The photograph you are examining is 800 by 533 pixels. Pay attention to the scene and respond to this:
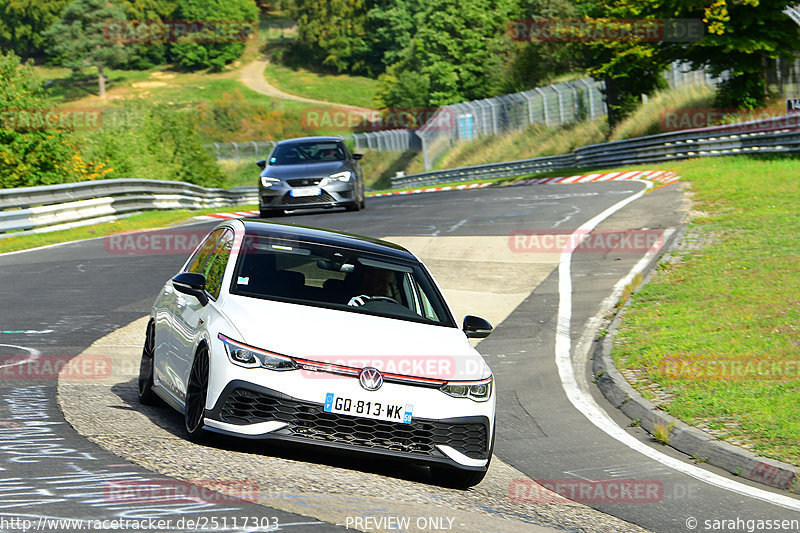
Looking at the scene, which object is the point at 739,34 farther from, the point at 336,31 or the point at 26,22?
the point at 26,22

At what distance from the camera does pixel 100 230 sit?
2516 centimetres

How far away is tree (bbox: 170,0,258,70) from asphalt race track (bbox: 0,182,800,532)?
132 meters

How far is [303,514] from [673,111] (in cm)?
3952

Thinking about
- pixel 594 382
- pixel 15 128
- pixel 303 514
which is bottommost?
pixel 594 382

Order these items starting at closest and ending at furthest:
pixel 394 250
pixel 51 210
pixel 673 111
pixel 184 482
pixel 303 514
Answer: pixel 303 514
pixel 184 482
pixel 394 250
pixel 51 210
pixel 673 111

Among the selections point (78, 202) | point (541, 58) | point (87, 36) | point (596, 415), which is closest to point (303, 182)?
point (78, 202)

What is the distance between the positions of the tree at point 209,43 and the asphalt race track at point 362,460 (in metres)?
132

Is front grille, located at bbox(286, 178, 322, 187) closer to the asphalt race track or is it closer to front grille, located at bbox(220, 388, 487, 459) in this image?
the asphalt race track

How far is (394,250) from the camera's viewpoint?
8500 millimetres

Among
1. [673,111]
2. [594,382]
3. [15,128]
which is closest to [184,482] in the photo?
[594,382]

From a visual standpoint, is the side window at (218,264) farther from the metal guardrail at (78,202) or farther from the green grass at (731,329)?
the metal guardrail at (78,202)

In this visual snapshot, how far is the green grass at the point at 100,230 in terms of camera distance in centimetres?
2192

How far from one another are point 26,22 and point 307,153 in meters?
138

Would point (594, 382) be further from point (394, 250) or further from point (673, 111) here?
point (673, 111)
